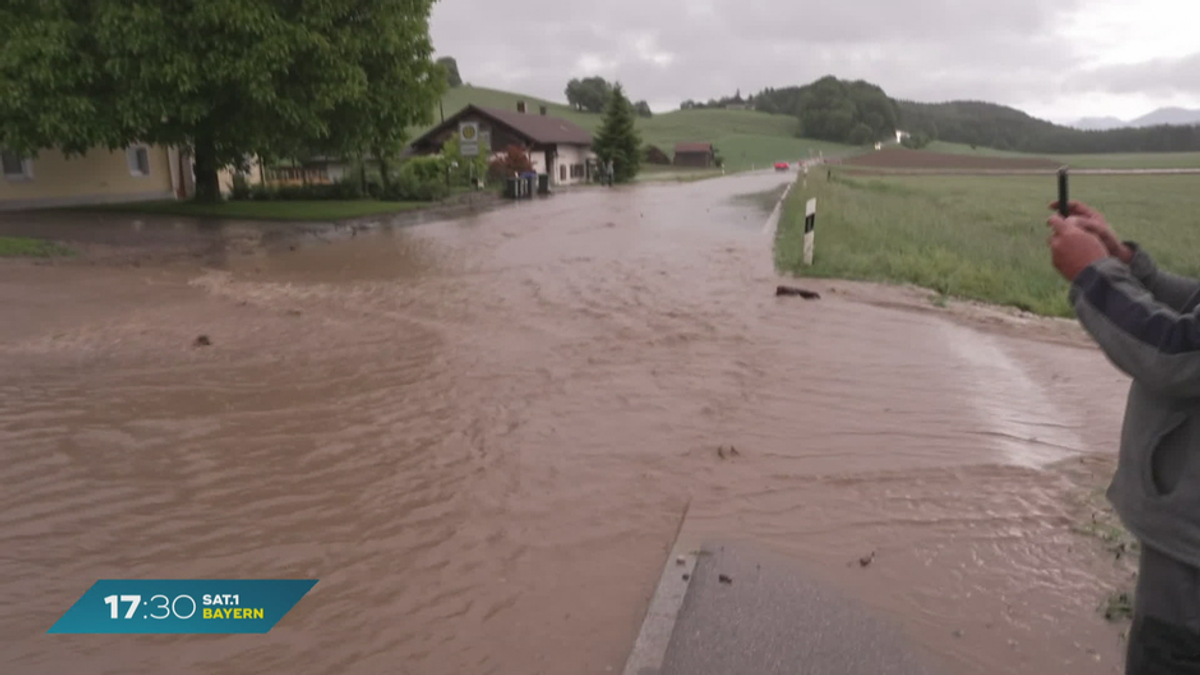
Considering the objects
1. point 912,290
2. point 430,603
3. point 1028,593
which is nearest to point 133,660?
point 430,603

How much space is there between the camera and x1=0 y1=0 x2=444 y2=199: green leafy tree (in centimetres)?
1872

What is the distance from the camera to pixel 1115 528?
4.70m

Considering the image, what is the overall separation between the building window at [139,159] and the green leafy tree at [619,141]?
40.2 metres

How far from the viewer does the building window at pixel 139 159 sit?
3031 centimetres

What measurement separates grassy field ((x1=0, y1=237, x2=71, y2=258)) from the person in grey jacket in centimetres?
1732

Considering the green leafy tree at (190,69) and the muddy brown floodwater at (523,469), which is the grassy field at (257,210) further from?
the muddy brown floodwater at (523,469)

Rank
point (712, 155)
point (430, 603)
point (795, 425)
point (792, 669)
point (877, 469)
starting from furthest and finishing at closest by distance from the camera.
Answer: point (712, 155) → point (795, 425) → point (877, 469) → point (430, 603) → point (792, 669)

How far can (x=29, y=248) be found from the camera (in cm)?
1587

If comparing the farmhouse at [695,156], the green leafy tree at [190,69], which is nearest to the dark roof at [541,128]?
the farmhouse at [695,156]

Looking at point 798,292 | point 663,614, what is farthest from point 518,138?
point 663,614

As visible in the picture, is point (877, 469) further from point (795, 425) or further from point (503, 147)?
point (503, 147)

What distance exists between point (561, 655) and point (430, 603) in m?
0.75

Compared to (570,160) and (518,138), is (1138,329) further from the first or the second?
(570,160)

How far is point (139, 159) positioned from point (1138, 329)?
1338 inches
